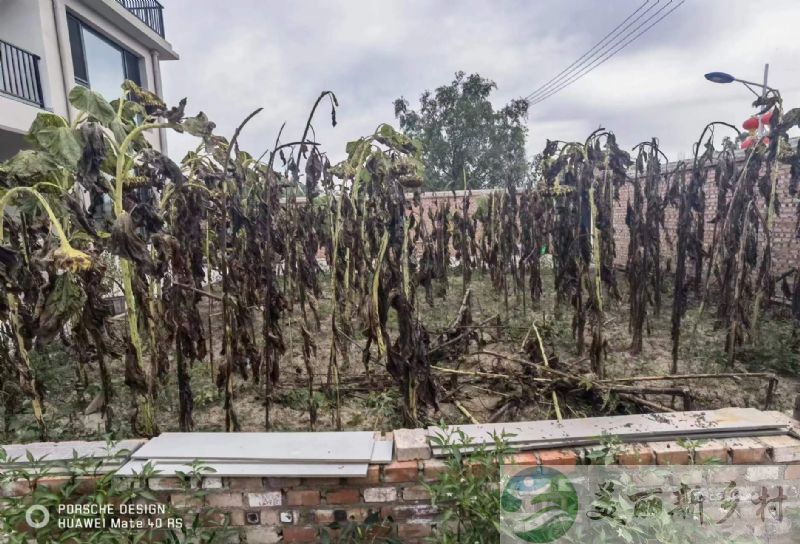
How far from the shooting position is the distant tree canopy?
60.0 ft

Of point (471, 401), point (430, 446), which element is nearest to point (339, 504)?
point (430, 446)

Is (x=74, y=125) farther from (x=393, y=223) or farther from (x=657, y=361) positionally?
(x=657, y=361)

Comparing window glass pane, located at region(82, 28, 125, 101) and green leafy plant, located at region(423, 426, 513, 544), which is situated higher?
window glass pane, located at region(82, 28, 125, 101)

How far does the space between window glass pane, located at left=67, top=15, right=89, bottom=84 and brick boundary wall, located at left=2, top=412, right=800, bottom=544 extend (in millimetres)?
9593

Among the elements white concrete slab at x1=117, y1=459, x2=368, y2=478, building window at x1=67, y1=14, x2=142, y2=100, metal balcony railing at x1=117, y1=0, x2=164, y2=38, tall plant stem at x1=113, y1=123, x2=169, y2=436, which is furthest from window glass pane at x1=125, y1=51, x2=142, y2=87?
white concrete slab at x1=117, y1=459, x2=368, y2=478

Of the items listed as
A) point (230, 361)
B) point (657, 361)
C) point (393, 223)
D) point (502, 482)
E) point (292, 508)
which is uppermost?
point (393, 223)

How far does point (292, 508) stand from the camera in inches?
65.1

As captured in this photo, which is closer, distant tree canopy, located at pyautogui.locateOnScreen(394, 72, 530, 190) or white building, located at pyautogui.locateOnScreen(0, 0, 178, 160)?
white building, located at pyautogui.locateOnScreen(0, 0, 178, 160)

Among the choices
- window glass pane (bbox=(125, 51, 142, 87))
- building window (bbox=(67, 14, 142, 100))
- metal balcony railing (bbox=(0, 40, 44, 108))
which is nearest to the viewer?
metal balcony railing (bbox=(0, 40, 44, 108))

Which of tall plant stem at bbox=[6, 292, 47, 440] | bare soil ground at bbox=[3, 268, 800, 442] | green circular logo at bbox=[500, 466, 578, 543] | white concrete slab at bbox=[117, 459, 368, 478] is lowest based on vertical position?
bare soil ground at bbox=[3, 268, 800, 442]

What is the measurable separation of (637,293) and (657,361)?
62cm

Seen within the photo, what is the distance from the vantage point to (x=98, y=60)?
30.6 feet

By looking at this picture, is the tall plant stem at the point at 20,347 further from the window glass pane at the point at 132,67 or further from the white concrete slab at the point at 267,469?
the window glass pane at the point at 132,67

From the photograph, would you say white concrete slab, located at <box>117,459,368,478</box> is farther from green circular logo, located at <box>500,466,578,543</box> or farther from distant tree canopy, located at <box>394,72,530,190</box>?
distant tree canopy, located at <box>394,72,530,190</box>
